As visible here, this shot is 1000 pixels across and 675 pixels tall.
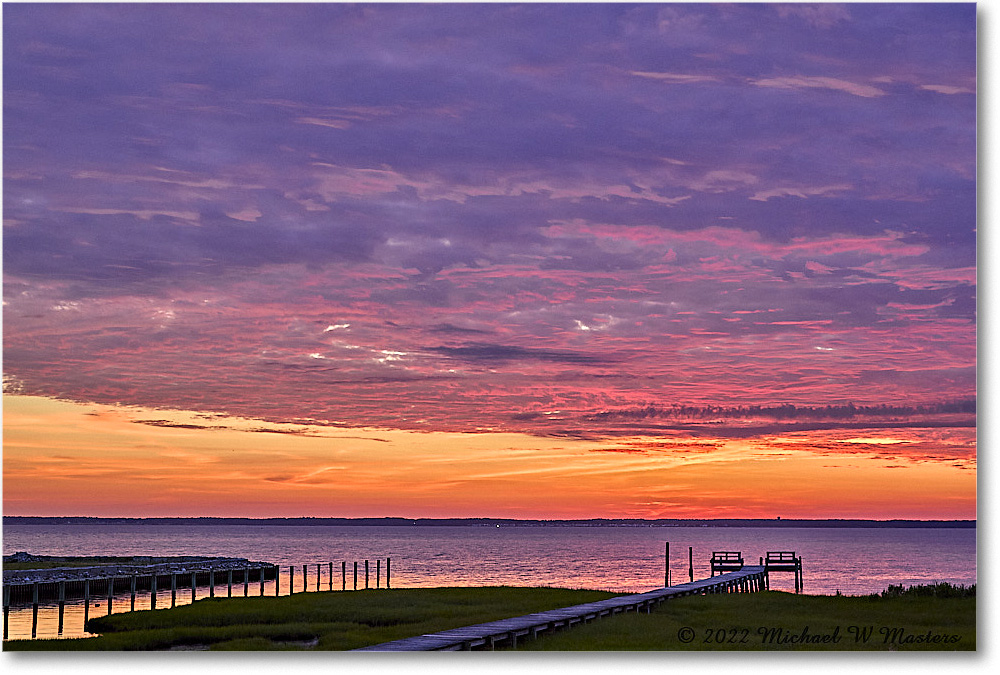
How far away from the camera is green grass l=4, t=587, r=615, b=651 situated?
56.2 ft

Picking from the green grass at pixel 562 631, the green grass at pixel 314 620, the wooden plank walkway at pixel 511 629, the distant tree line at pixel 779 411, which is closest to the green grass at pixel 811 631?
the green grass at pixel 562 631

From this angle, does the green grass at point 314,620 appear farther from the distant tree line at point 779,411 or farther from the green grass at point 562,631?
the distant tree line at point 779,411

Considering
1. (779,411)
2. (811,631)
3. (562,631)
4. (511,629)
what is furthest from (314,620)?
(811,631)

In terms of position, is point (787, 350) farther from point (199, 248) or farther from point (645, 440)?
point (199, 248)

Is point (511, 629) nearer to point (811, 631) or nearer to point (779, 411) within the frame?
point (811, 631)

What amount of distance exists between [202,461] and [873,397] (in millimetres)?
11898

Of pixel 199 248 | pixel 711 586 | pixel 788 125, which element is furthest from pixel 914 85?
pixel 711 586

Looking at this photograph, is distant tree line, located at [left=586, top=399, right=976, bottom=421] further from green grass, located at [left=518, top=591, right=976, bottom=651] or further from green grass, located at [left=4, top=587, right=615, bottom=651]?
Result: green grass, located at [left=4, top=587, right=615, bottom=651]

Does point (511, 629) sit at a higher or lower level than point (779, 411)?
lower

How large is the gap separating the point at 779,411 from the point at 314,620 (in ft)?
32.8

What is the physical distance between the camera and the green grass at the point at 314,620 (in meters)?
17.1

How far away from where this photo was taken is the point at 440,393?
63.6 ft

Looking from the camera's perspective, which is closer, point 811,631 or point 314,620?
point 811,631

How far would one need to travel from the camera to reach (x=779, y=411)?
1842cm
